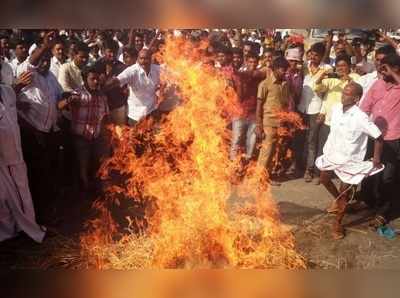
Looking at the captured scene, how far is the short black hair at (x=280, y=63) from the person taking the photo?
3.39 meters

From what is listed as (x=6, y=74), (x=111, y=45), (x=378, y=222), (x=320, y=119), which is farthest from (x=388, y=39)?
(x=6, y=74)

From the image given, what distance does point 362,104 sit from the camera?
3.42 metres

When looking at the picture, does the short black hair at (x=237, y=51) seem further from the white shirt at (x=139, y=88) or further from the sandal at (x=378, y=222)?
the sandal at (x=378, y=222)

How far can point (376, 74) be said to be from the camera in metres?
3.38

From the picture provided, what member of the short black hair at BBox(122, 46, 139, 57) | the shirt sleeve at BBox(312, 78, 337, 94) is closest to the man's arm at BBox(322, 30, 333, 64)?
the shirt sleeve at BBox(312, 78, 337, 94)

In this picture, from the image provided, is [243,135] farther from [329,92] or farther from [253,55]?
[329,92]

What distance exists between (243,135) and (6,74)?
180 centimetres

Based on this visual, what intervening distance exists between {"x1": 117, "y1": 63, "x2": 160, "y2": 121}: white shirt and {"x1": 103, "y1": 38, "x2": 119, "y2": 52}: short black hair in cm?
17

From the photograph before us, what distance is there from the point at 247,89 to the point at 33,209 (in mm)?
1868

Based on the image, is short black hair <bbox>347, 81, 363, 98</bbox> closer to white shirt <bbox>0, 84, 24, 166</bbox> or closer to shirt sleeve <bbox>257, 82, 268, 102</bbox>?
shirt sleeve <bbox>257, 82, 268, 102</bbox>

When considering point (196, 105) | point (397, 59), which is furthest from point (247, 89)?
point (397, 59)

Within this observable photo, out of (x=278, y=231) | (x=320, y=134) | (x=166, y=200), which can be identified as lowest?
(x=278, y=231)

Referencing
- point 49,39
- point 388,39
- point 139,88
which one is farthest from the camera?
point 139,88
